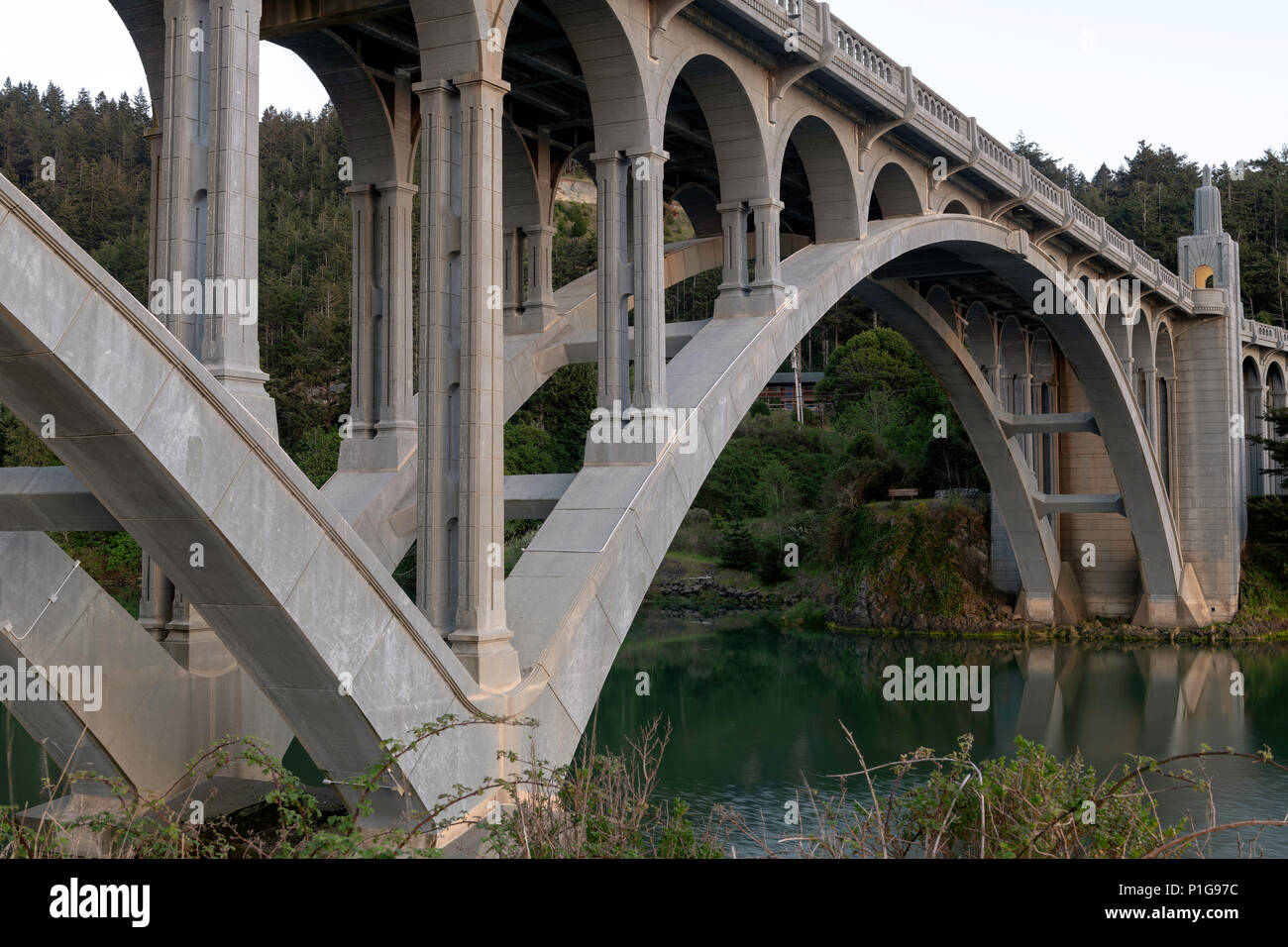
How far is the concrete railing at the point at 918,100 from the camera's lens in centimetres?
1391

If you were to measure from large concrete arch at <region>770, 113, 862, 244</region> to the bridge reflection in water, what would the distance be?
23.5 ft

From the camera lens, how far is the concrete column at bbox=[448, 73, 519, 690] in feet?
29.4

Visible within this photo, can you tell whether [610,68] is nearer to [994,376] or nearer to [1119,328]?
[1119,328]

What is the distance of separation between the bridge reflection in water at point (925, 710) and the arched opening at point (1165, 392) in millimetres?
5440

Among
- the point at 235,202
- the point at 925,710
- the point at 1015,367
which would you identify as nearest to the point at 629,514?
the point at 235,202

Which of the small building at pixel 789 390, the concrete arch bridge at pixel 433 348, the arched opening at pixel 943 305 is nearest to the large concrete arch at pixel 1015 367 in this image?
the arched opening at pixel 943 305

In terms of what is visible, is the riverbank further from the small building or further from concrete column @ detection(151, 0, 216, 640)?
concrete column @ detection(151, 0, 216, 640)

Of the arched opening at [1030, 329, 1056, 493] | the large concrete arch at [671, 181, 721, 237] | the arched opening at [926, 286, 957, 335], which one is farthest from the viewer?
the arched opening at [1030, 329, 1056, 493]

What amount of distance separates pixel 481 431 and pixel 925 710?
19694 mm

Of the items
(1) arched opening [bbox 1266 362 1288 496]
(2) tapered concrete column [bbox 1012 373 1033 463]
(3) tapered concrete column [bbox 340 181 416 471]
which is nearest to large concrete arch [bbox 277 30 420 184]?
(3) tapered concrete column [bbox 340 181 416 471]

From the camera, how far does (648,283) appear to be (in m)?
11.5

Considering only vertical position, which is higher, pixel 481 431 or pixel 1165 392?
pixel 1165 392

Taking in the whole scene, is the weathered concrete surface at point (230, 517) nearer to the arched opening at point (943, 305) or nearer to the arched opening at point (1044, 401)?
the arched opening at point (943, 305)
